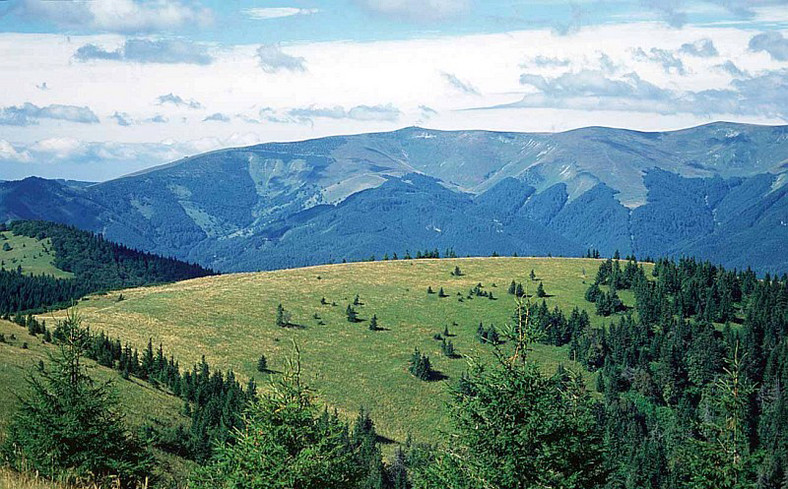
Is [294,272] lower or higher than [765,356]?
higher

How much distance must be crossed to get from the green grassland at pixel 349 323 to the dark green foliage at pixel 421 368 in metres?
1.62

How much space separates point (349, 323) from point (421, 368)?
21583 mm

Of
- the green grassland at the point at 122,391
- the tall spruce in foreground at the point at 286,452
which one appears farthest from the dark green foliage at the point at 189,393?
the tall spruce in foreground at the point at 286,452

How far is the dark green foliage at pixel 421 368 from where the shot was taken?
350 ft

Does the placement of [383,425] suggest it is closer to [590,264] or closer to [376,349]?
[376,349]

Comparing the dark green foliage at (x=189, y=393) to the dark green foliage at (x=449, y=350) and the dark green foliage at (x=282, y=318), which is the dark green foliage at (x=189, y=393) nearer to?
the dark green foliage at (x=282, y=318)

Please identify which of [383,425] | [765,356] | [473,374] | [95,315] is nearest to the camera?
[473,374]

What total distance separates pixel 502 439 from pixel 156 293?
116m

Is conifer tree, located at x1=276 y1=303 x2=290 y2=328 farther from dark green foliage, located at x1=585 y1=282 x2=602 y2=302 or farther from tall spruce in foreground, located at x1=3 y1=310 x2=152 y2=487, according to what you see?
tall spruce in foreground, located at x1=3 y1=310 x2=152 y2=487

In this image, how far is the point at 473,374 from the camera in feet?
90.4

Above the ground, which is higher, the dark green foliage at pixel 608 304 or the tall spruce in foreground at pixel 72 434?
the tall spruce in foreground at pixel 72 434

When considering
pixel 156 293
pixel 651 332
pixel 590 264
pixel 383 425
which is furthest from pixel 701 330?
pixel 156 293

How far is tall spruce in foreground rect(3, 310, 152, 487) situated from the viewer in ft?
90.1

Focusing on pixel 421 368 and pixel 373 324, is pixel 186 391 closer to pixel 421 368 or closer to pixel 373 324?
pixel 421 368
